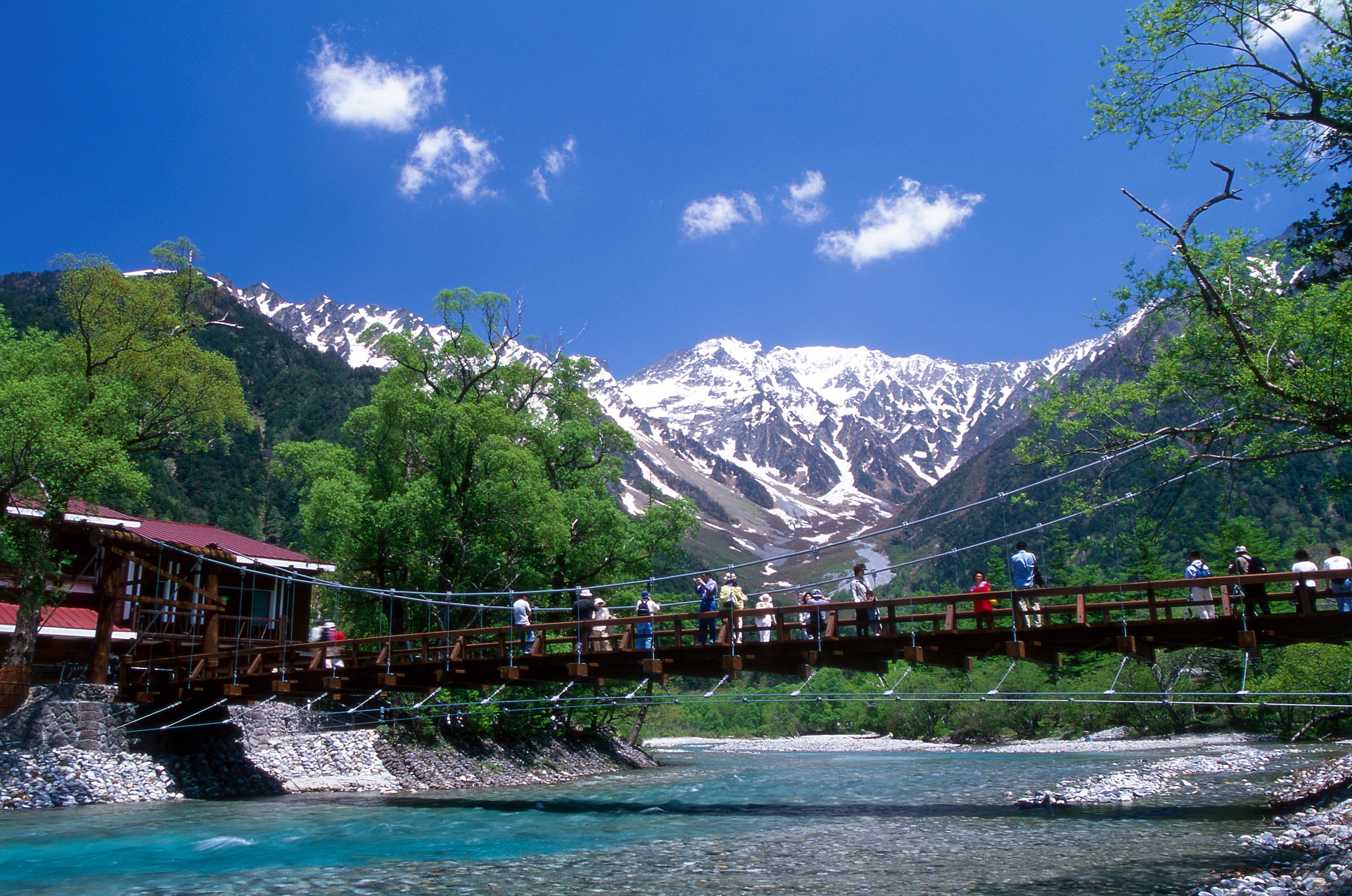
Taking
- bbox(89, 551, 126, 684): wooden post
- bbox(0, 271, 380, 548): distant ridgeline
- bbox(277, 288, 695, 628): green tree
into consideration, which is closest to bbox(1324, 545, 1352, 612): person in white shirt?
bbox(277, 288, 695, 628): green tree

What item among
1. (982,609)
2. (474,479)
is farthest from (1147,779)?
(474,479)

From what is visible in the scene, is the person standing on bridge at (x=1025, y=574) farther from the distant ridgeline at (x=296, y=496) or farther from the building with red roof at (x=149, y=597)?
the building with red roof at (x=149, y=597)

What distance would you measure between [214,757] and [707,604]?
12.4 metres

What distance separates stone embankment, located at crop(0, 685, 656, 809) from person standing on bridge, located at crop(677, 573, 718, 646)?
9.74 m

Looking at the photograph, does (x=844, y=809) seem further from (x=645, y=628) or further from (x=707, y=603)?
(x=645, y=628)

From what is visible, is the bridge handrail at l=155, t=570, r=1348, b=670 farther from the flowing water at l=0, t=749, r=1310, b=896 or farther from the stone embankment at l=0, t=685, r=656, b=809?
the flowing water at l=0, t=749, r=1310, b=896

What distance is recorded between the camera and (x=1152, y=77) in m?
13.3

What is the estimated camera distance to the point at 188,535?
2769 centimetres

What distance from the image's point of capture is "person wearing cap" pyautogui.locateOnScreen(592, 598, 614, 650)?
1781 centimetres

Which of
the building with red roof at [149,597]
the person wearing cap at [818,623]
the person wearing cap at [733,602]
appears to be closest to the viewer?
the person wearing cap at [818,623]

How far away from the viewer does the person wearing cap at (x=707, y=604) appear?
56.5ft

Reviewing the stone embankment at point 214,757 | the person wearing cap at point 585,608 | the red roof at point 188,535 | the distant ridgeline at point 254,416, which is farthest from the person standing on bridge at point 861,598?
the distant ridgeline at point 254,416

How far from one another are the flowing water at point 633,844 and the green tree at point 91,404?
20.1ft

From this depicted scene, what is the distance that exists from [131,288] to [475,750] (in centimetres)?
1485
